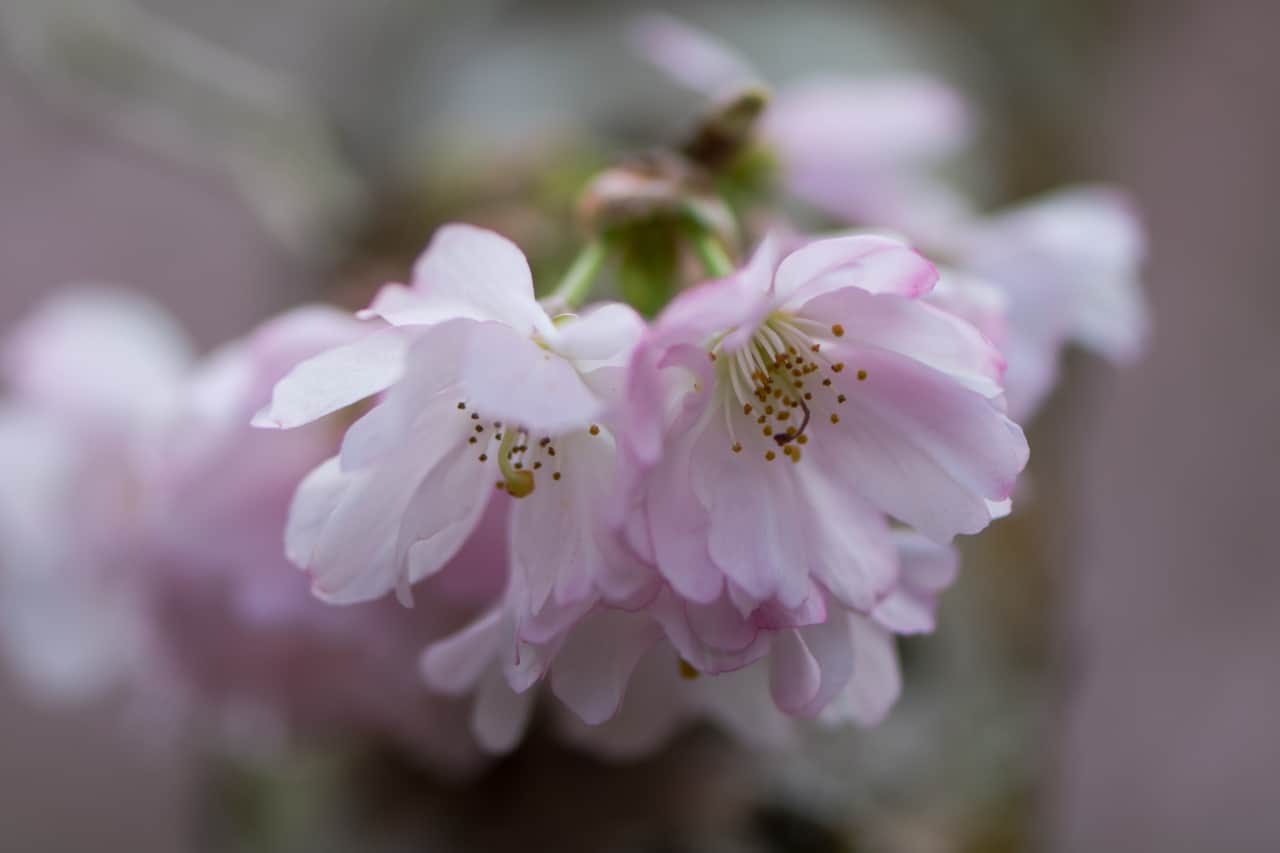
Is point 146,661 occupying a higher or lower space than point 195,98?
lower

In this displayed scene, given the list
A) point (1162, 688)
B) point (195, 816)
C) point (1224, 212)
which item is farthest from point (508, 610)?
point (1224, 212)

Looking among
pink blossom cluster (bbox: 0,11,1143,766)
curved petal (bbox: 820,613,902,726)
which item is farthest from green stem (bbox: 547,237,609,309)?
curved petal (bbox: 820,613,902,726)

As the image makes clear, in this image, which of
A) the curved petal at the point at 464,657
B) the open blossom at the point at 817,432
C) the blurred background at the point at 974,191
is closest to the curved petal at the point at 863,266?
the open blossom at the point at 817,432

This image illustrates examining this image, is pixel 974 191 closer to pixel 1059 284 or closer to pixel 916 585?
pixel 1059 284

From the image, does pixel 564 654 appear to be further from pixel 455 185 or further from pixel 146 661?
pixel 455 185

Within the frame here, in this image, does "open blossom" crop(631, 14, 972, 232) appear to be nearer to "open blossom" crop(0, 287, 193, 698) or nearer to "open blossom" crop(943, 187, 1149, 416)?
"open blossom" crop(943, 187, 1149, 416)

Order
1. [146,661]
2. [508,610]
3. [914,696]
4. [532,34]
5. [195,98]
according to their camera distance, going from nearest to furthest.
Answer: [508,610] → [146,661] → [914,696] → [195,98] → [532,34]

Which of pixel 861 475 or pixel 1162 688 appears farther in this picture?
pixel 1162 688
